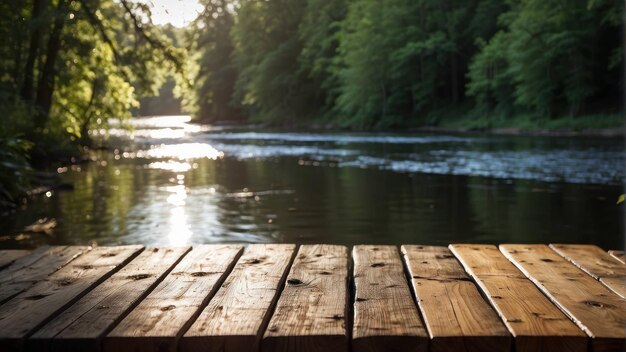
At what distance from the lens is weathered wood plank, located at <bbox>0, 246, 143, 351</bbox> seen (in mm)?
2389

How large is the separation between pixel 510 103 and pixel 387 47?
11867 mm

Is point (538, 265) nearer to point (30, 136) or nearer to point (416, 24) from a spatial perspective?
point (30, 136)

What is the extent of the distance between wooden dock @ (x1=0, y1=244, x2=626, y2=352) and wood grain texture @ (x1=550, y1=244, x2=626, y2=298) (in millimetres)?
10

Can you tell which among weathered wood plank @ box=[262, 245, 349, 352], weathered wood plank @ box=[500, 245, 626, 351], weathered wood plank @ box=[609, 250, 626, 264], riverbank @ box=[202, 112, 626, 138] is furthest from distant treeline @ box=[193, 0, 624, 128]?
weathered wood plank @ box=[262, 245, 349, 352]

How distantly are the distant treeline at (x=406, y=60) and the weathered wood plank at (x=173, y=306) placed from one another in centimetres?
3582

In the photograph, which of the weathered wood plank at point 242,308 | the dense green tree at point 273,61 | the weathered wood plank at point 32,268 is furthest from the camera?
the dense green tree at point 273,61

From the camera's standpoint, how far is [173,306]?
2.68 metres

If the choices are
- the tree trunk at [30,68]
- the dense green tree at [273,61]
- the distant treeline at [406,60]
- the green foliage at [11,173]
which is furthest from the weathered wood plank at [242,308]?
the dense green tree at [273,61]

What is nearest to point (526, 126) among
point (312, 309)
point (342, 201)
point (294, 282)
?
point (342, 201)

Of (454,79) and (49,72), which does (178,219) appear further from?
(454,79)

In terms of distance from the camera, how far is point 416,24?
55.3 metres

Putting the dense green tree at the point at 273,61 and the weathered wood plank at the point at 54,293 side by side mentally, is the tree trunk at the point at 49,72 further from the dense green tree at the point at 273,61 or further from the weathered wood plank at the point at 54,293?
the dense green tree at the point at 273,61

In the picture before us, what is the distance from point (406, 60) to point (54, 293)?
51780 mm

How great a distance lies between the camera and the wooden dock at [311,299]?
7.55ft
